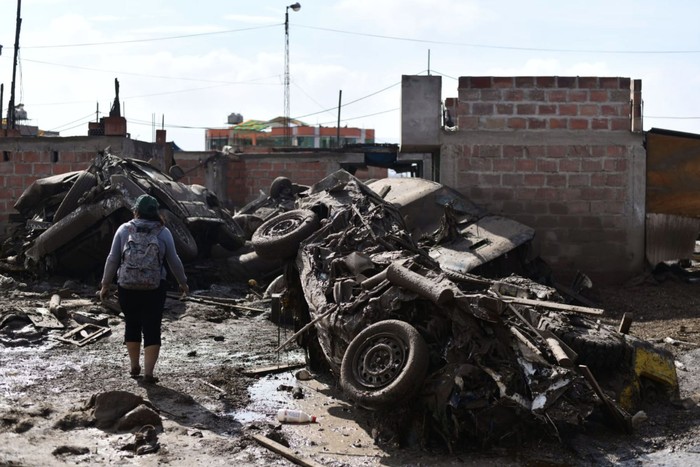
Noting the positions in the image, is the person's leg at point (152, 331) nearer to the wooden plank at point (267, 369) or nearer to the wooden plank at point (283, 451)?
the wooden plank at point (267, 369)

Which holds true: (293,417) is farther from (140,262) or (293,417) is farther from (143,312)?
(140,262)

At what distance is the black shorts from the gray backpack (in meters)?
0.09

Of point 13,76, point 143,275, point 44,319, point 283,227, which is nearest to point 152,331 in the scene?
point 143,275

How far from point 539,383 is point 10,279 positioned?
1059 centimetres

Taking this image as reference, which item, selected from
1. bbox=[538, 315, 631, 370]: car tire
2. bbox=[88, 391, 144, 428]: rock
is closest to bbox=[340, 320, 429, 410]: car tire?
bbox=[538, 315, 631, 370]: car tire

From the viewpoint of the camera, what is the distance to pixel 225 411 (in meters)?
7.29

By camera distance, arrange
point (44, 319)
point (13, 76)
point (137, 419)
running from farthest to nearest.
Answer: point (13, 76), point (44, 319), point (137, 419)

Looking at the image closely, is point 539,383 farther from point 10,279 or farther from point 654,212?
point 10,279

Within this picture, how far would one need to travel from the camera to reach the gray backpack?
26.5 ft

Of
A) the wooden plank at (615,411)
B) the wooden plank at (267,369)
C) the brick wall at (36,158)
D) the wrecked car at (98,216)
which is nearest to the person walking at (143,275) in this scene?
the wooden plank at (267,369)

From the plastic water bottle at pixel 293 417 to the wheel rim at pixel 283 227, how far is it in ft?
9.16

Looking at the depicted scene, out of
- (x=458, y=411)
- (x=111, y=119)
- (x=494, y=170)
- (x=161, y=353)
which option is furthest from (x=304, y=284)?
(x=111, y=119)

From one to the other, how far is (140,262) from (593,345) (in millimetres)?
3900

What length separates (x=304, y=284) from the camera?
859 centimetres
